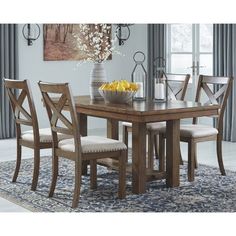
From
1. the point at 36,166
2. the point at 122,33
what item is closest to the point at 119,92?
the point at 36,166

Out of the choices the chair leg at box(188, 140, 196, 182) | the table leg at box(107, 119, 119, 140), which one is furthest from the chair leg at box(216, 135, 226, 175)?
the table leg at box(107, 119, 119, 140)

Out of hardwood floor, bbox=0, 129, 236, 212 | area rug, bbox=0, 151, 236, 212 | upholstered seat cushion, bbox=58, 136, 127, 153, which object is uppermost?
upholstered seat cushion, bbox=58, 136, 127, 153

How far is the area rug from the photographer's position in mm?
3635

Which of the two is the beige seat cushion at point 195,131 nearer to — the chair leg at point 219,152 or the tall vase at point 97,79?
the chair leg at point 219,152

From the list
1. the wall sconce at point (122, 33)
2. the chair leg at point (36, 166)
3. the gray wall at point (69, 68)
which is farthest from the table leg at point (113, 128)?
the wall sconce at point (122, 33)

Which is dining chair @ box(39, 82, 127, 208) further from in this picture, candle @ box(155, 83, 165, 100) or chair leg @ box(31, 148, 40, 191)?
candle @ box(155, 83, 165, 100)

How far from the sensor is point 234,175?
4.77 metres

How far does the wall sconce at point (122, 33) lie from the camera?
844cm

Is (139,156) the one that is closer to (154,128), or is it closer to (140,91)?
(154,128)

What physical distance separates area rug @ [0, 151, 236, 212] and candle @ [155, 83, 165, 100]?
0.76 meters

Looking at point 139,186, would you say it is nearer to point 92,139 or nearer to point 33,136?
point 92,139

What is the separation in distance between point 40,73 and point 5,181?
3.43 metres
